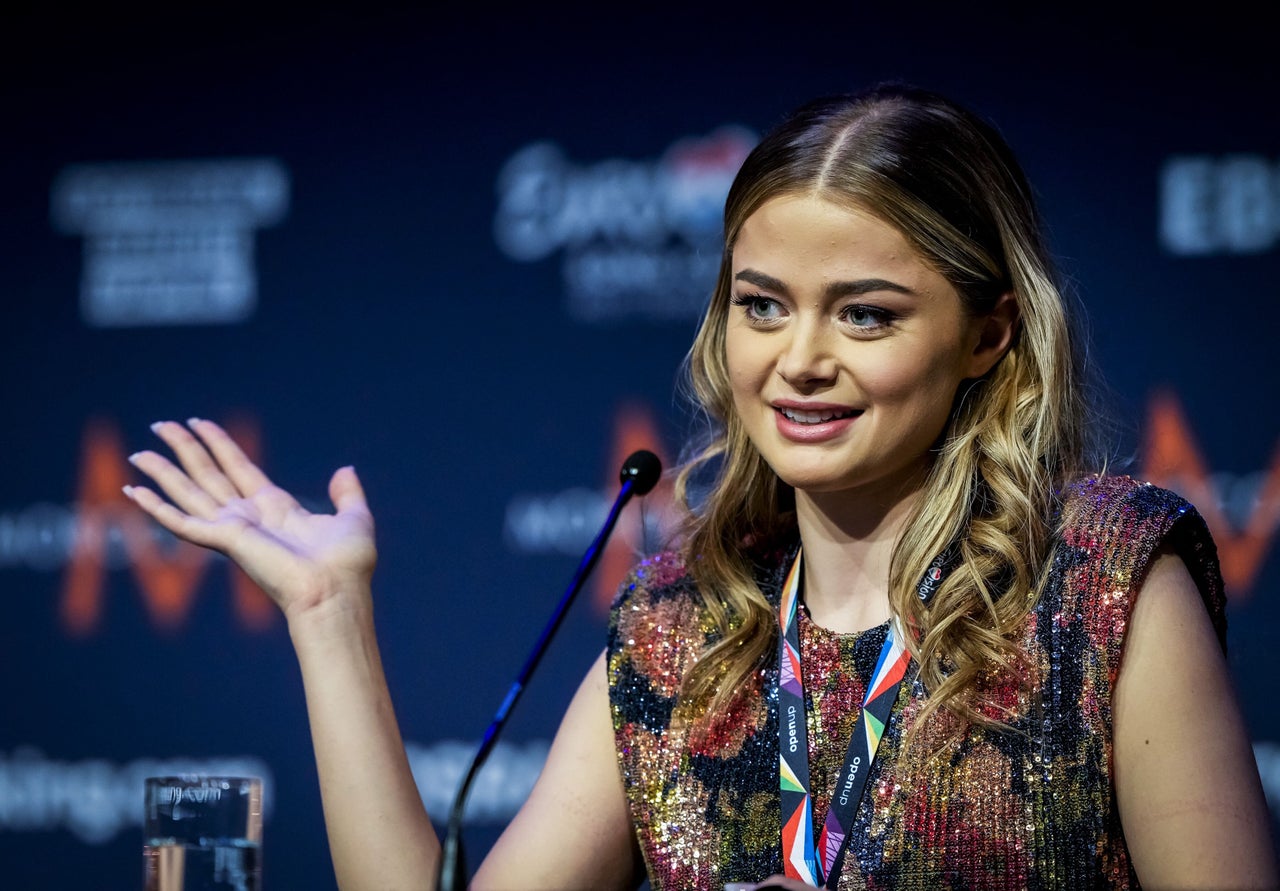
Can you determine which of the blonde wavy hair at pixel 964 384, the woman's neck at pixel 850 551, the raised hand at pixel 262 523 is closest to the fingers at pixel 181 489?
the raised hand at pixel 262 523

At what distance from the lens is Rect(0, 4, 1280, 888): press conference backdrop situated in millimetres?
2955

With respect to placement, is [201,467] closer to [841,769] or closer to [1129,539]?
[841,769]

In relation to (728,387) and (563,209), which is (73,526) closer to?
(563,209)

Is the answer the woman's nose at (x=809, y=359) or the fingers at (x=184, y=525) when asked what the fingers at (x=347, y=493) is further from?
the woman's nose at (x=809, y=359)

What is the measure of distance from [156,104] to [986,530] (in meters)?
2.30

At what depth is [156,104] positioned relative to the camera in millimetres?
3270

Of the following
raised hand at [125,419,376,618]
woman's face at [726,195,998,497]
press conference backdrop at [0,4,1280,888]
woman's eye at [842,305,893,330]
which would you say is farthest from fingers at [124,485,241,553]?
press conference backdrop at [0,4,1280,888]

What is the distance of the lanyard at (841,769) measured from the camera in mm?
1665

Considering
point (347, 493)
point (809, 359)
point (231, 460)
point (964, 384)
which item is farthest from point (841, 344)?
point (231, 460)

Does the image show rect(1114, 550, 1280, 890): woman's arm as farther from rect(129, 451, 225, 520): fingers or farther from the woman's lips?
rect(129, 451, 225, 520): fingers

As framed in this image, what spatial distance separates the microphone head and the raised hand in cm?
42

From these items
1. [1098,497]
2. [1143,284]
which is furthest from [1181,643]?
[1143,284]

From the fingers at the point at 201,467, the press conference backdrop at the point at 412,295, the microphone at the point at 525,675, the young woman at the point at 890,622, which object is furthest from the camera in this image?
the press conference backdrop at the point at 412,295

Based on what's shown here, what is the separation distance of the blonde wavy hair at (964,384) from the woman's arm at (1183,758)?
0.14 metres
